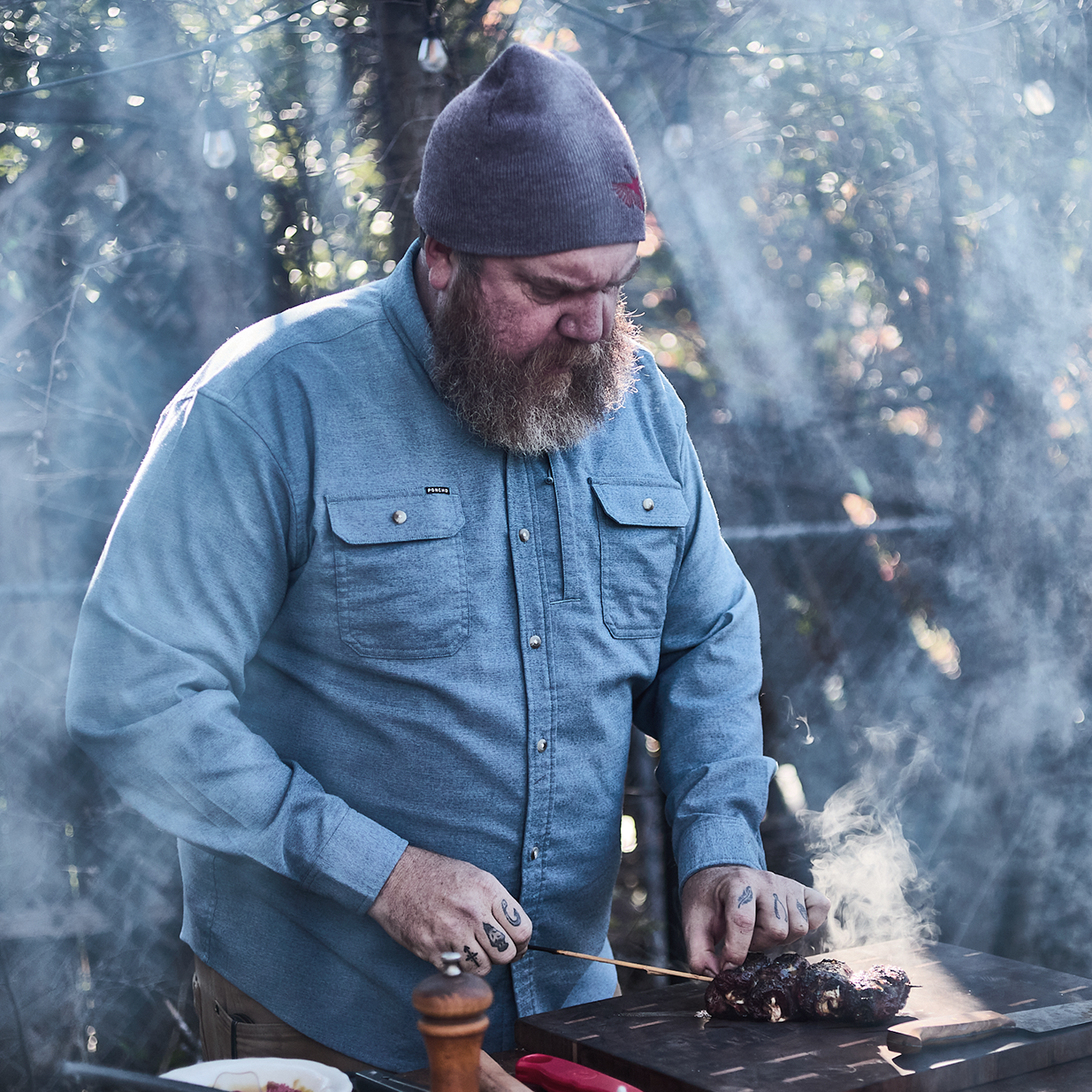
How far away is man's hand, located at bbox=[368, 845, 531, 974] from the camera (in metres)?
1.54

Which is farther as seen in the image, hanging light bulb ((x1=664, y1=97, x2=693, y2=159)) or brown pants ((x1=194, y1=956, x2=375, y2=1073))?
hanging light bulb ((x1=664, y1=97, x2=693, y2=159))

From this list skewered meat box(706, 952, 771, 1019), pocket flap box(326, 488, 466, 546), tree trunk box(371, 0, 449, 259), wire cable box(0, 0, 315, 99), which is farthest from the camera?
tree trunk box(371, 0, 449, 259)

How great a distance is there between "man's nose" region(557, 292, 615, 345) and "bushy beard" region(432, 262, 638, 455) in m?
0.04

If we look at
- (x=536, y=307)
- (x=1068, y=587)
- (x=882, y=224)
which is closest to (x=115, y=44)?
(x=536, y=307)

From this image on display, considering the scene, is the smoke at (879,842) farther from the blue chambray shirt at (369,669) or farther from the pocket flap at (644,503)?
the pocket flap at (644,503)

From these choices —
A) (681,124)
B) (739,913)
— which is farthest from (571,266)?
(681,124)

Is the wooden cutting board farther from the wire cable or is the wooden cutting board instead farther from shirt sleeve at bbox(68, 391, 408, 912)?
the wire cable

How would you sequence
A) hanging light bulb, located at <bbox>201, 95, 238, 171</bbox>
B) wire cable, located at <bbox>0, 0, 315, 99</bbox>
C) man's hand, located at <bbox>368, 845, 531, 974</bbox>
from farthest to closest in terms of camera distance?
1. hanging light bulb, located at <bbox>201, 95, 238, 171</bbox>
2. wire cable, located at <bbox>0, 0, 315, 99</bbox>
3. man's hand, located at <bbox>368, 845, 531, 974</bbox>

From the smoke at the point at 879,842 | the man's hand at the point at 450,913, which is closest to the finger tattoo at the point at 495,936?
the man's hand at the point at 450,913

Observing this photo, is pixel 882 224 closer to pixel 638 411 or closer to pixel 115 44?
pixel 638 411

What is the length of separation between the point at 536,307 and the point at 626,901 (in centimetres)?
251

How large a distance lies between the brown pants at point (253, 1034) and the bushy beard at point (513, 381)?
3.35 ft

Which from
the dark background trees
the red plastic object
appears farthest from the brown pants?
the dark background trees

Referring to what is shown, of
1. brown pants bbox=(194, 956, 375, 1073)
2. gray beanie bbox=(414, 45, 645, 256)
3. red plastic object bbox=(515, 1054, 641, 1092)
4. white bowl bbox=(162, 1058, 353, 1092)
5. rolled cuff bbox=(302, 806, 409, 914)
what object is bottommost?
brown pants bbox=(194, 956, 375, 1073)
